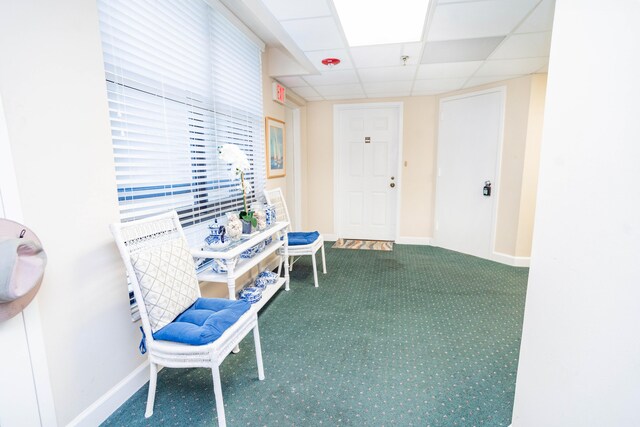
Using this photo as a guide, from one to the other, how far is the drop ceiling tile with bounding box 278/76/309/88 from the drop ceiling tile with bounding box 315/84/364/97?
0.29 metres

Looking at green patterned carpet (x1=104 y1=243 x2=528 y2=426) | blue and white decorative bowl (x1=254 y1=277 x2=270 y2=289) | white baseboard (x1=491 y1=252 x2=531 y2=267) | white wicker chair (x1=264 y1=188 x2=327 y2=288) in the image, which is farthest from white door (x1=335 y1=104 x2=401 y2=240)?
blue and white decorative bowl (x1=254 y1=277 x2=270 y2=289)

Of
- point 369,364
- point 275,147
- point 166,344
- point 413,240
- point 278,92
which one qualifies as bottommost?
point 369,364

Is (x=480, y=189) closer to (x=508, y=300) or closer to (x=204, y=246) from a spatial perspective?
(x=508, y=300)

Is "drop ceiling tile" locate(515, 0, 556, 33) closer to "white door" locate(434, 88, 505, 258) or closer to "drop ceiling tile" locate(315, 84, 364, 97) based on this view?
"white door" locate(434, 88, 505, 258)

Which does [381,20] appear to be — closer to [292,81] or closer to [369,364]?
[292,81]

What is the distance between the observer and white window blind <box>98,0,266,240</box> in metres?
1.64

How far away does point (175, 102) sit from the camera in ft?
6.60

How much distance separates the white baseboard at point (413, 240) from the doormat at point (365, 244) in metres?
0.17

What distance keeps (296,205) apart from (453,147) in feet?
8.27

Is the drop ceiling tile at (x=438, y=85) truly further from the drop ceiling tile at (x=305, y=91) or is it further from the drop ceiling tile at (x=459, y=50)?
the drop ceiling tile at (x=305, y=91)

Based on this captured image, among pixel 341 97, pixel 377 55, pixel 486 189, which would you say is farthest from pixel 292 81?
pixel 486 189

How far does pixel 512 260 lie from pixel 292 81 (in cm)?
357

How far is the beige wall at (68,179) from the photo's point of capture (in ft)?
3.87

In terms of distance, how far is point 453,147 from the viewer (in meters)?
4.37
